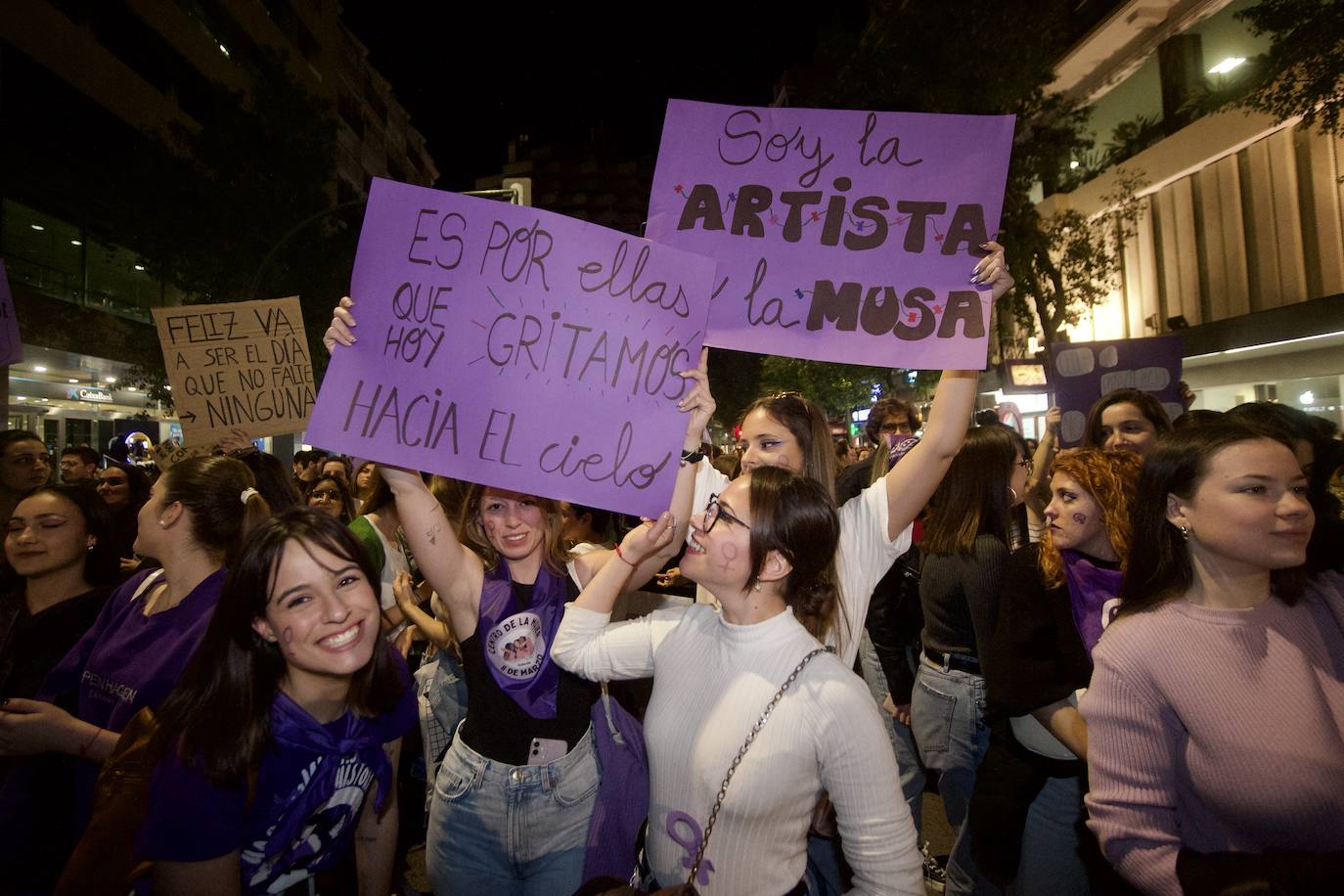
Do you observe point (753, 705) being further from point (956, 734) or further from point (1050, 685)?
point (956, 734)

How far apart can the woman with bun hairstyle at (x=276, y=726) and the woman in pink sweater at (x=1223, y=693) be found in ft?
6.85

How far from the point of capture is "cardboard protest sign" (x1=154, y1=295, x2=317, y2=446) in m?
4.57

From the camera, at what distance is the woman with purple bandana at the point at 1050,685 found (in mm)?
2645

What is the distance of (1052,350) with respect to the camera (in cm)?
593

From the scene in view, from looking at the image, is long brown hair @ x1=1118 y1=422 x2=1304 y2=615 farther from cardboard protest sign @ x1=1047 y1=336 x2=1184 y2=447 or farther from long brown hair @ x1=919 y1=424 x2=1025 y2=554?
cardboard protest sign @ x1=1047 y1=336 x2=1184 y2=447

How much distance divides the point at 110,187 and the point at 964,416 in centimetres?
2340

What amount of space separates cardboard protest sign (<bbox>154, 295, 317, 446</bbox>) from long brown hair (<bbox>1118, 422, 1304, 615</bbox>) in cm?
439

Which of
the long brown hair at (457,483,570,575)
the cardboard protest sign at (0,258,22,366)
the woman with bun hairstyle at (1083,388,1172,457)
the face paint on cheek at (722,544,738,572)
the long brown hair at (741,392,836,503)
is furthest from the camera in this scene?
the cardboard protest sign at (0,258,22,366)

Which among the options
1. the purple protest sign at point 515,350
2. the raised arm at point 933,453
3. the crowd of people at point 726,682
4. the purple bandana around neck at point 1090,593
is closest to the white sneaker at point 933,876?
the crowd of people at point 726,682

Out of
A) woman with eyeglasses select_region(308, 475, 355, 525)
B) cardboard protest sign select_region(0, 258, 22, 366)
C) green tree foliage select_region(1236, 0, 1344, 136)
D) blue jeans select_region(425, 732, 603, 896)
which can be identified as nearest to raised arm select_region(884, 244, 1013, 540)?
blue jeans select_region(425, 732, 603, 896)

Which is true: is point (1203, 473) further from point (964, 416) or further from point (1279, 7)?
point (1279, 7)

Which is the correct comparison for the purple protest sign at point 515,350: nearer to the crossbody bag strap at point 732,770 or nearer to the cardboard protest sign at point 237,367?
the crossbody bag strap at point 732,770

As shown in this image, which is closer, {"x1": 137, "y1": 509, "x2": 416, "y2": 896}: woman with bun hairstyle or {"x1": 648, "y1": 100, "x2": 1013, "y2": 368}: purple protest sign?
{"x1": 137, "y1": 509, "x2": 416, "y2": 896}: woman with bun hairstyle

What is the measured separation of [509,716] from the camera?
2.44m
